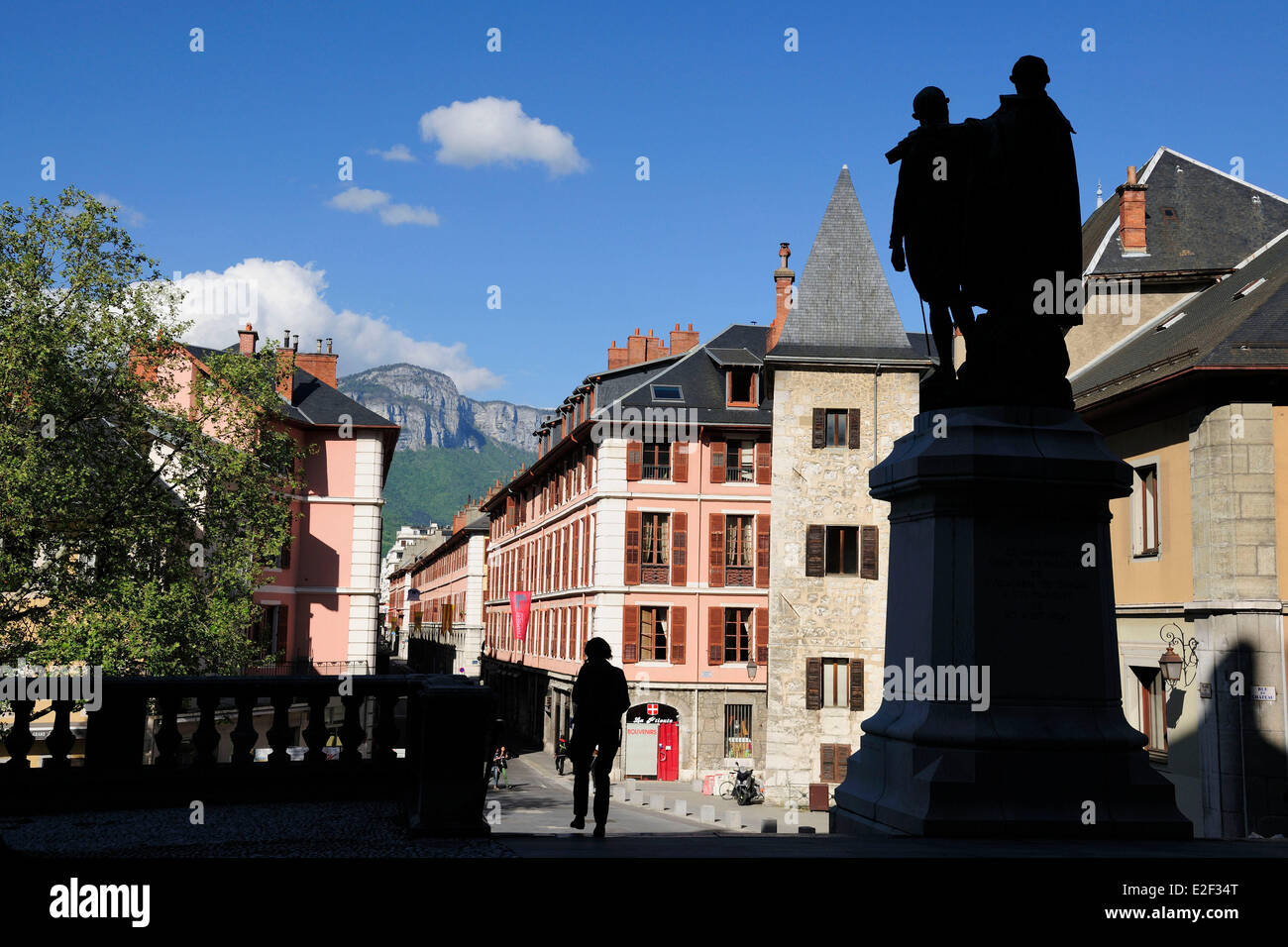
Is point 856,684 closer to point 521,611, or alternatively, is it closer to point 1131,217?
point 1131,217

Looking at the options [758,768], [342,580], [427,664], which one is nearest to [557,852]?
[758,768]

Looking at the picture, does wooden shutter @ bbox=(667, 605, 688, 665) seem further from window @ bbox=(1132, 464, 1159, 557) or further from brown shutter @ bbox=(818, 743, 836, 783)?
window @ bbox=(1132, 464, 1159, 557)

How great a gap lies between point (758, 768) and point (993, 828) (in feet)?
115

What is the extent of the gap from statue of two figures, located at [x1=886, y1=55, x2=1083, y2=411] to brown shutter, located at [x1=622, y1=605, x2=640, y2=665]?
3515cm

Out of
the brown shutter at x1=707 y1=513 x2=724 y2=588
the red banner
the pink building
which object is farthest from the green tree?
the red banner

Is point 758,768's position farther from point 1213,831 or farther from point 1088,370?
point 1213,831

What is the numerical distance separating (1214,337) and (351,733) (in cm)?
1856

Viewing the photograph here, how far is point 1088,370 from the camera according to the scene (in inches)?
1095

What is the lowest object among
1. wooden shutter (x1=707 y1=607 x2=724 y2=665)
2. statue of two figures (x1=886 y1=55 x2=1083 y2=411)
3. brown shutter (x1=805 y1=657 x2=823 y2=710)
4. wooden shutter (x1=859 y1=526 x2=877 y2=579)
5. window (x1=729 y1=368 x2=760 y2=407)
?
brown shutter (x1=805 y1=657 x2=823 y2=710)

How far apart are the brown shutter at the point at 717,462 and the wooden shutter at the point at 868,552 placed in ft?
30.3

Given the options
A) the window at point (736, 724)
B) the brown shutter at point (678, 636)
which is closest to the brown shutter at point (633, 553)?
the brown shutter at point (678, 636)

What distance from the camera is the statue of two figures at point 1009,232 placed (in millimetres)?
8492

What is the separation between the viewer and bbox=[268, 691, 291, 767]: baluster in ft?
27.8

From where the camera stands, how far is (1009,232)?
8.55 m
